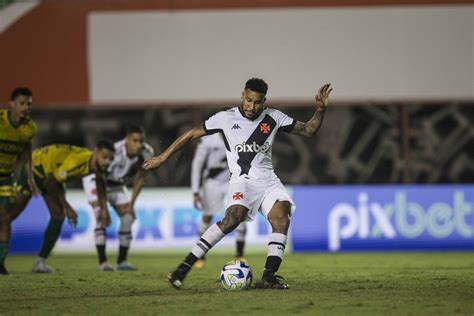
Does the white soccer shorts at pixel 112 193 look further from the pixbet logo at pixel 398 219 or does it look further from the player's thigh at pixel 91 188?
the pixbet logo at pixel 398 219

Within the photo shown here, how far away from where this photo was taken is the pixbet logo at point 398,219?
1809cm

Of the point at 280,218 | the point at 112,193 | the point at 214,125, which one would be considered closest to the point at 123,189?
the point at 112,193

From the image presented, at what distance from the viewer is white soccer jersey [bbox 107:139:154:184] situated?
13586 millimetres

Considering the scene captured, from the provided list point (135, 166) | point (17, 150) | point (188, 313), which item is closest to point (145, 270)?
point (135, 166)

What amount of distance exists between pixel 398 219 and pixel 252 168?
8.48 metres

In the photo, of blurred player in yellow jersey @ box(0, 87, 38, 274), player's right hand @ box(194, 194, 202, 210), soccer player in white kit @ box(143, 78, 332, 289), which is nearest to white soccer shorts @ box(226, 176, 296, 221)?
soccer player in white kit @ box(143, 78, 332, 289)

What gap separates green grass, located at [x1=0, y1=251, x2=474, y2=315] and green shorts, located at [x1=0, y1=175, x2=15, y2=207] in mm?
964

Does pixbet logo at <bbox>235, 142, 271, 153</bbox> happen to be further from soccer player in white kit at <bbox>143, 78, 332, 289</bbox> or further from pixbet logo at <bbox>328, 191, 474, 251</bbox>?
pixbet logo at <bbox>328, 191, 474, 251</bbox>

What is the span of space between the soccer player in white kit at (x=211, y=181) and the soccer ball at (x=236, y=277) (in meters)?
4.72

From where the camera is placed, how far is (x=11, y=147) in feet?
40.9

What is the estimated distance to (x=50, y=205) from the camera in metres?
13.3

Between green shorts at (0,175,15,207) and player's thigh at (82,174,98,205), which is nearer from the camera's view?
green shorts at (0,175,15,207)

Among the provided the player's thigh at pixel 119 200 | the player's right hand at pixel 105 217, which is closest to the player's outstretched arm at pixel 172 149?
the player's right hand at pixel 105 217

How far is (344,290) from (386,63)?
1226 cm
